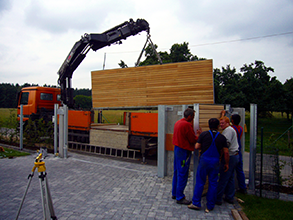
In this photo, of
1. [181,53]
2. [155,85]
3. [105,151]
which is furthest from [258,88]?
[105,151]

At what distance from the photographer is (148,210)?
4.41m

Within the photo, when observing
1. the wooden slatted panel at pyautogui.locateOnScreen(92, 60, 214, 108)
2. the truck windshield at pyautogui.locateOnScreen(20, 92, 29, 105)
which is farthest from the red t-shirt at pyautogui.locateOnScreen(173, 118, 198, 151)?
the truck windshield at pyautogui.locateOnScreen(20, 92, 29, 105)

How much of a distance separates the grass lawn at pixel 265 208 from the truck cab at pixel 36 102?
10815mm

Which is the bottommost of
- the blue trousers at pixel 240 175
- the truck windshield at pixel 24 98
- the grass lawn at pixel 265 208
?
the grass lawn at pixel 265 208

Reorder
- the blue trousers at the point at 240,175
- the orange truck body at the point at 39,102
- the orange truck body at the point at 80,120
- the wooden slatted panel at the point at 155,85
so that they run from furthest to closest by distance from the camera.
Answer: the orange truck body at the point at 39,102 < the orange truck body at the point at 80,120 < the wooden slatted panel at the point at 155,85 < the blue trousers at the point at 240,175

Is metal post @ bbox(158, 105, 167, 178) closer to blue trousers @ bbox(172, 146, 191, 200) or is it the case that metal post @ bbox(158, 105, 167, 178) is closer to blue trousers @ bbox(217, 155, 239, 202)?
blue trousers @ bbox(172, 146, 191, 200)

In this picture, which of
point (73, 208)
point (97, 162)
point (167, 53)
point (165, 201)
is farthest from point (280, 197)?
point (167, 53)

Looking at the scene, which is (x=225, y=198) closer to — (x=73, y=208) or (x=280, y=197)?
(x=280, y=197)

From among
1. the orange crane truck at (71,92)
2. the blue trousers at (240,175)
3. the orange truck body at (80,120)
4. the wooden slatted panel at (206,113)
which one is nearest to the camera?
the wooden slatted panel at (206,113)

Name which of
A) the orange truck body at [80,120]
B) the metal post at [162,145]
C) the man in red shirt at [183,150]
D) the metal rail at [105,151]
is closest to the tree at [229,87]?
the metal rail at [105,151]

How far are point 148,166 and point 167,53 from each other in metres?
22.0

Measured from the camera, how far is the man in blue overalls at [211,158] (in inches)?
166

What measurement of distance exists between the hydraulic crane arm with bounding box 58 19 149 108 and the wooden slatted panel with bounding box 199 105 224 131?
726 cm

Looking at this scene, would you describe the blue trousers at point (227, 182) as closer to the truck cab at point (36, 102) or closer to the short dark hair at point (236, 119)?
the short dark hair at point (236, 119)
